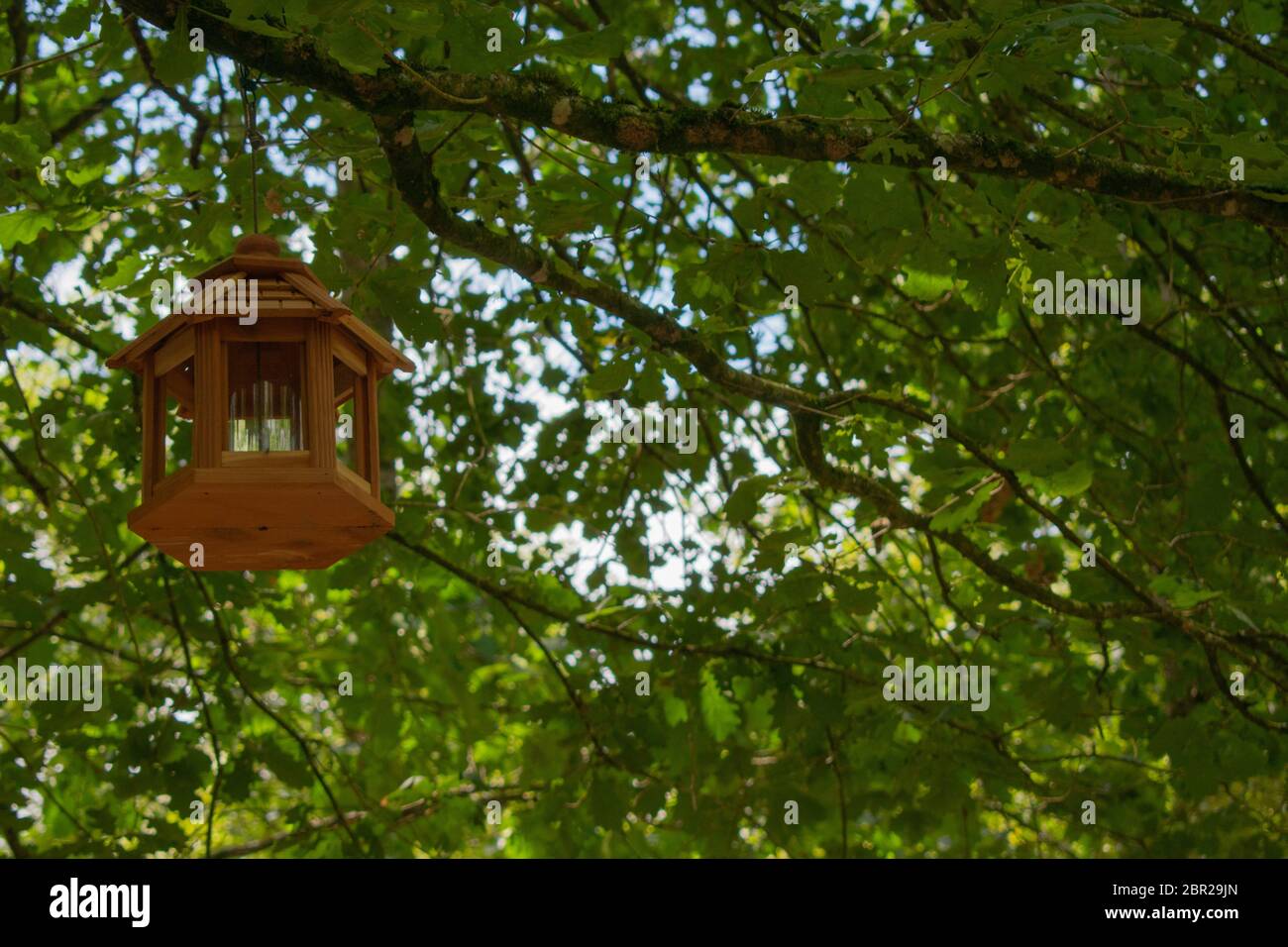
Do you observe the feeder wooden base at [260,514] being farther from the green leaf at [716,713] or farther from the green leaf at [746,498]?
the green leaf at [716,713]

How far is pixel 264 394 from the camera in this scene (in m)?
2.87

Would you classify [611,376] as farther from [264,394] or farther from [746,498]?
[264,394]

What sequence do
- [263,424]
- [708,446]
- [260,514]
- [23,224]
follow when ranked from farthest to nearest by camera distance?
[708,446], [23,224], [263,424], [260,514]

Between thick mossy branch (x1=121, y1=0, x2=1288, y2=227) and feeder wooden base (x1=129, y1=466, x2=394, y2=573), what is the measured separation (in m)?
0.76

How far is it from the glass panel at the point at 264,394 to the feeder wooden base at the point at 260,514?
170 mm

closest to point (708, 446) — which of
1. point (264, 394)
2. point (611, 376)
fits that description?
point (611, 376)

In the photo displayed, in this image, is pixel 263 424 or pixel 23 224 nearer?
pixel 263 424

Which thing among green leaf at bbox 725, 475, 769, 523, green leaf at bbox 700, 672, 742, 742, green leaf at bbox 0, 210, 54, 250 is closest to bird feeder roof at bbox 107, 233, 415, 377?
green leaf at bbox 0, 210, 54, 250

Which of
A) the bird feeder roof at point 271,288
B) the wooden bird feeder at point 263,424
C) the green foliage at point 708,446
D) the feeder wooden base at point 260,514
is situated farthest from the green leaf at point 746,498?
the bird feeder roof at point 271,288

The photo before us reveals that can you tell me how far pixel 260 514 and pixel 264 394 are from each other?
293 mm

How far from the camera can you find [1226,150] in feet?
10.4
